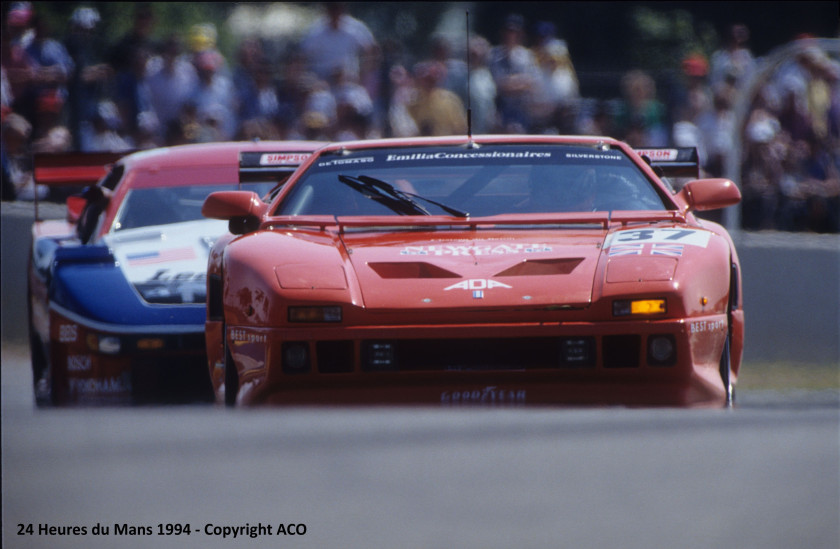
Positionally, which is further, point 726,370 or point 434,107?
point 434,107

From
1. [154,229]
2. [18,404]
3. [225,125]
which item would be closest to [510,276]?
[154,229]

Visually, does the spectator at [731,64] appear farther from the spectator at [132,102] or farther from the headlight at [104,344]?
the headlight at [104,344]

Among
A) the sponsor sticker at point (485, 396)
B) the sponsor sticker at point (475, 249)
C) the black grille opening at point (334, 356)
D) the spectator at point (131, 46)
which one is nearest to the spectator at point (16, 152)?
the spectator at point (131, 46)

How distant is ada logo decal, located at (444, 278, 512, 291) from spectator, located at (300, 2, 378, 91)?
22.5ft

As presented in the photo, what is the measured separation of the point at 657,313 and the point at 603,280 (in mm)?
187

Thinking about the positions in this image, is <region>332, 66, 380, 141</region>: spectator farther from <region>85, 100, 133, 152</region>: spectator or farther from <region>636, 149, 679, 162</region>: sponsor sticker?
<region>636, 149, 679, 162</region>: sponsor sticker

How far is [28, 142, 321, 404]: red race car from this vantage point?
514 centimetres

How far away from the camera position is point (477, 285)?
3695mm

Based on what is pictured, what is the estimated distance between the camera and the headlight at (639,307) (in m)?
3.63

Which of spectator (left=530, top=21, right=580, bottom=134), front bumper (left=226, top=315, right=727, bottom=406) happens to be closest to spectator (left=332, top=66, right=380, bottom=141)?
spectator (left=530, top=21, right=580, bottom=134)

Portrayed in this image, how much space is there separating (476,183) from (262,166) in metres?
1.20

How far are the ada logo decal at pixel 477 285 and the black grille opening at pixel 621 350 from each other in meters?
0.34

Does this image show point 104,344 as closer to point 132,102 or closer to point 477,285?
point 477,285

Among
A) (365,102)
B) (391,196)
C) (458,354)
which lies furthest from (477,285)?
(365,102)
